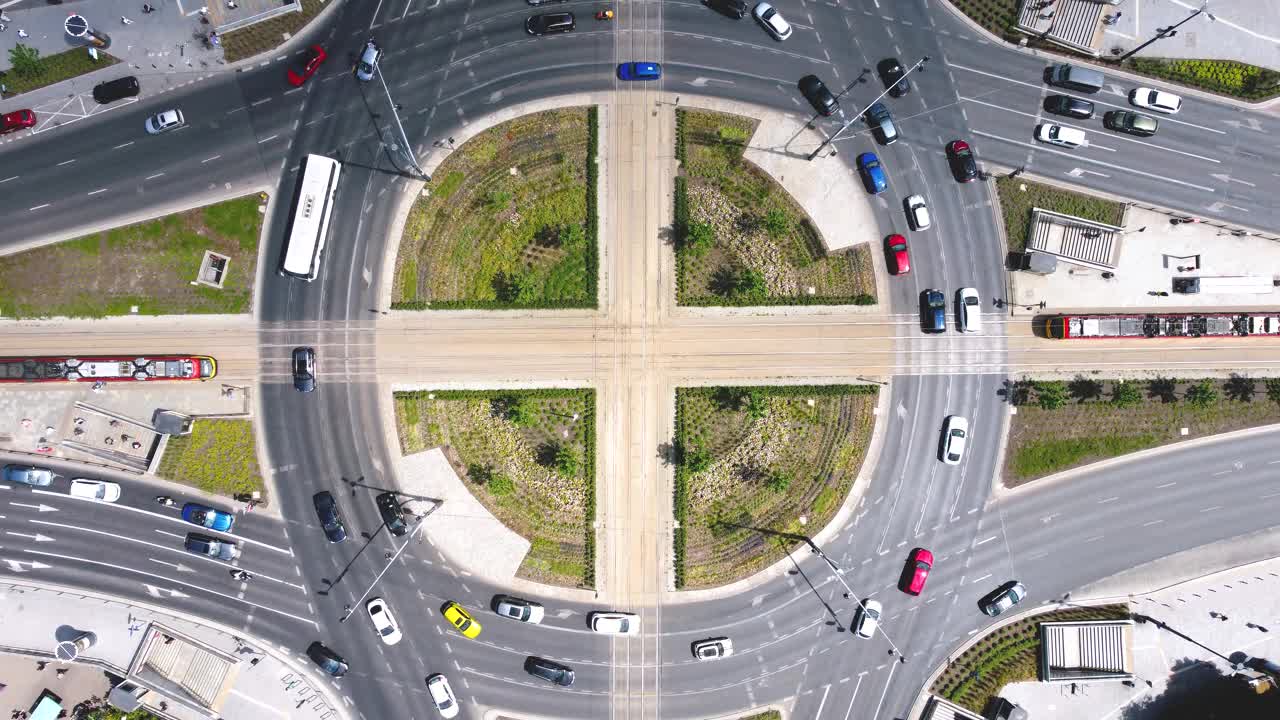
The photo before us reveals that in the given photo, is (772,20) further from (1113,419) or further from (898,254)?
(1113,419)

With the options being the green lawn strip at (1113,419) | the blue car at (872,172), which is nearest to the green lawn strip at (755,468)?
the green lawn strip at (1113,419)

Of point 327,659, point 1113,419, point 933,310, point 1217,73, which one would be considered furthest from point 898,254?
point 327,659

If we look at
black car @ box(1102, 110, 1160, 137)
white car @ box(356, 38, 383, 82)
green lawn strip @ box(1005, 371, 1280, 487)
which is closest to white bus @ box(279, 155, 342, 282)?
white car @ box(356, 38, 383, 82)

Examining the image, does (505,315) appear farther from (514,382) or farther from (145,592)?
(145,592)

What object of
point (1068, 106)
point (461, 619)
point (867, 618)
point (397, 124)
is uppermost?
point (1068, 106)

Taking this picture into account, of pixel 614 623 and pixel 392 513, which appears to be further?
pixel 392 513

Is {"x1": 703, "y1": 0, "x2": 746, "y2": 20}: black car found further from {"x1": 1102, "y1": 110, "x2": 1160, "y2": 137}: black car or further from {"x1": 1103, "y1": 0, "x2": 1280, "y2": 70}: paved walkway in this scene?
{"x1": 1102, "y1": 110, "x2": 1160, "y2": 137}: black car
